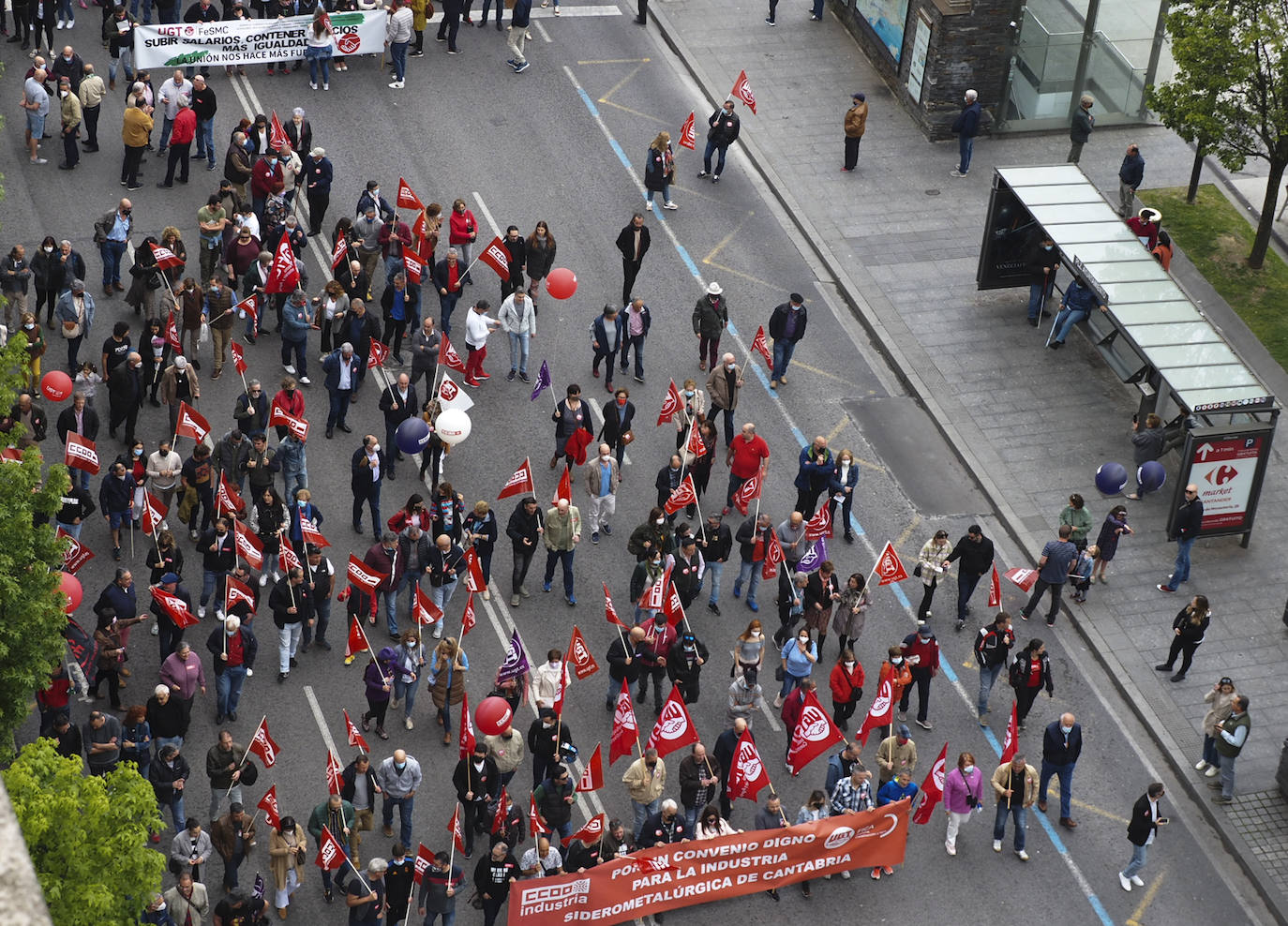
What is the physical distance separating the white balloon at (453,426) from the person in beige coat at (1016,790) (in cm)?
856

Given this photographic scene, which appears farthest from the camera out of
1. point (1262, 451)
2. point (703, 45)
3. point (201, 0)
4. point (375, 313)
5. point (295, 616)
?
point (703, 45)

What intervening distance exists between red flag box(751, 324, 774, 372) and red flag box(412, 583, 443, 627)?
24.7 ft

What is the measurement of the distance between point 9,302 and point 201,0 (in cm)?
1001

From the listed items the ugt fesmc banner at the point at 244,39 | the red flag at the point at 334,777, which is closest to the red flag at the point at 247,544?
the red flag at the point at 334,777

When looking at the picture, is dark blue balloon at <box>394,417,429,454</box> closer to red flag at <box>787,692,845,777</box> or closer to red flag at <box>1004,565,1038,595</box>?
red flag at <box>787,692,845,777</box>

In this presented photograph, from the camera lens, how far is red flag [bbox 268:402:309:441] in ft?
78.5

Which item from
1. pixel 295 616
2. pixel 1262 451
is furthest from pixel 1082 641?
pixel 295 616

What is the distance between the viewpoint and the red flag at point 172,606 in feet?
69.5

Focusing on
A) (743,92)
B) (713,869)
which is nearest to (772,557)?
(713,869)

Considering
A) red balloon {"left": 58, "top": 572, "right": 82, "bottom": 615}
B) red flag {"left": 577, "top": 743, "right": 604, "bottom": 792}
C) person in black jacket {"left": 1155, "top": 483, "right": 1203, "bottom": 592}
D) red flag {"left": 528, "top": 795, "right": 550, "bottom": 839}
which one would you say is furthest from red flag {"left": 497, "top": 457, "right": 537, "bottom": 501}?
person in black jacket {"left": 1155, "top": 483, "right": 1203, "bottom": 592}

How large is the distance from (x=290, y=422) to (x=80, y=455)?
271cm

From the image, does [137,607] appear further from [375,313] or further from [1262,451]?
[1262,451]

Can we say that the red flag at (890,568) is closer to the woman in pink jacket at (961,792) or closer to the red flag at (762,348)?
the woman in pink jacket at (961,792)

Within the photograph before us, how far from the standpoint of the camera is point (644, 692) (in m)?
22.5
